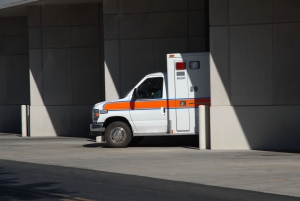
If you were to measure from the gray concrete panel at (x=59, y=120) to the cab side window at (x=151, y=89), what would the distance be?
24.3ft

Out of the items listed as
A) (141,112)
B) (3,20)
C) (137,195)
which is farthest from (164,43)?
(137,195)

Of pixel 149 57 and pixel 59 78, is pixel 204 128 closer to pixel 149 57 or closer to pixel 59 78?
pixel 149 57

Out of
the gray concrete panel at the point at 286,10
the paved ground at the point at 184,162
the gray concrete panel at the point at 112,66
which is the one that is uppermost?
the gray concrete panel at the point at 286,10

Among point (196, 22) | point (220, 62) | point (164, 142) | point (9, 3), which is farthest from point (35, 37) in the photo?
point (220, 62)

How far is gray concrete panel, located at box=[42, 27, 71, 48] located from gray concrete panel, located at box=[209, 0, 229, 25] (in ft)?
32.4

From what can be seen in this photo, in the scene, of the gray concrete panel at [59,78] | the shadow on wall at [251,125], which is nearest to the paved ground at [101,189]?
the shadow on wall at [251,125]

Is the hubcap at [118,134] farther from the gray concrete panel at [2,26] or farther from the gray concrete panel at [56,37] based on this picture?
the gray concrete panel at [2,26]

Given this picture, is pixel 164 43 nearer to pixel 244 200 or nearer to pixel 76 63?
pixel 76 63

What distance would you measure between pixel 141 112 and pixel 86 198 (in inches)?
369

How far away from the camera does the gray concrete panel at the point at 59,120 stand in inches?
1025

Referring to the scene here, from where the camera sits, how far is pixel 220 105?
17.7 m

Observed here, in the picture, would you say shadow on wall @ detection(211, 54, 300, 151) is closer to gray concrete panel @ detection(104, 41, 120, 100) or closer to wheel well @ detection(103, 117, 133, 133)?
wheel well @ detection(103, 117, 133, 133)

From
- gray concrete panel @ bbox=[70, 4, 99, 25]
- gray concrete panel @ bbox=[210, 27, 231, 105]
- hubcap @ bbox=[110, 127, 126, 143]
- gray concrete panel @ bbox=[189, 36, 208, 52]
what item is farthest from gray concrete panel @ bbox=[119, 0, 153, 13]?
gray concrete panel @ bbox=[210, 27, 231, 105]

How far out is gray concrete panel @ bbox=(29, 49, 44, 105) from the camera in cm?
2616
